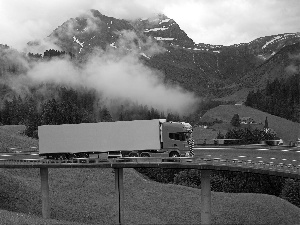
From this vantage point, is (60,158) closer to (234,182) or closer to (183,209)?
(183,209)

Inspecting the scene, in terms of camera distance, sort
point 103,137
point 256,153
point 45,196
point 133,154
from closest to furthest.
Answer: point 133,154, point 45,196, point 103,137, point 256,153

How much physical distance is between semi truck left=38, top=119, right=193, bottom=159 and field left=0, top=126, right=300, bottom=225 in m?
9.33

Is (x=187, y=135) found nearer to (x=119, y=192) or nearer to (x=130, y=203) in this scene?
(x=119, y=192)

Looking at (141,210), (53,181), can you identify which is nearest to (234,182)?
(141,210)

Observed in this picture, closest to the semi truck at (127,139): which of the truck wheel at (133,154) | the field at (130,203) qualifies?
the truck wheel at (133,154)

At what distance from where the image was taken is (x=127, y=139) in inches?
2084

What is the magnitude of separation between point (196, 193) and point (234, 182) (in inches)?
747

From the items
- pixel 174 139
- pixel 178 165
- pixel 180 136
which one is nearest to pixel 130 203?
pixel 174 139

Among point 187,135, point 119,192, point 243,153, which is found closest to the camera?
point 119,192

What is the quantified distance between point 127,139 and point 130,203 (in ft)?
58.7

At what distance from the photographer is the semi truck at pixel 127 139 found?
5272cm

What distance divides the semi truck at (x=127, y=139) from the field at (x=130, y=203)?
30.6 feet

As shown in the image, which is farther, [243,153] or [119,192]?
[243,153]

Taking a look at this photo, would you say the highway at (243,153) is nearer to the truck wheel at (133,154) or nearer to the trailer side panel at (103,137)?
the trailer side panel at (103,137)
